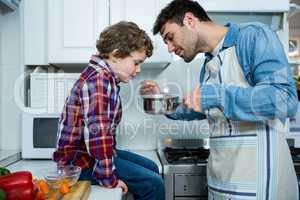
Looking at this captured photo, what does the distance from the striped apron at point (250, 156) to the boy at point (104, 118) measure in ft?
1.02

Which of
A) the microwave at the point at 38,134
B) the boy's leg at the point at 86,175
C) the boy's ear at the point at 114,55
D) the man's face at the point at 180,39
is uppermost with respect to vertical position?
the man's face at the point at 180,39

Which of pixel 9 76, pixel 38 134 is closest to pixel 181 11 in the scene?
pixel 38 134

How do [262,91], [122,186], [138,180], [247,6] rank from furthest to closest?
[247,6] → [138,180] → [122,186] → [262,91]

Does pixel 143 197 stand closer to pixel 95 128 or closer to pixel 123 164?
pixel 123 164

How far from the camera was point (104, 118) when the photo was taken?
3.64 ft

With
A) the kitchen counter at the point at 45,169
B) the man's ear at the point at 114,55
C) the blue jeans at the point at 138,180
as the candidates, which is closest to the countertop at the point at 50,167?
the kitchen counter at the point at 45,169

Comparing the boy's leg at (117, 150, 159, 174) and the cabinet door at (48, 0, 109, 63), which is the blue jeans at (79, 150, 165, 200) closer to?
the boy's leg at (117, 150, 159, 174)

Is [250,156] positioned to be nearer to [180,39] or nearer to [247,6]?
[180,39]

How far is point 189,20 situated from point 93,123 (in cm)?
47

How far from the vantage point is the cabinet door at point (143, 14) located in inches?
66.8

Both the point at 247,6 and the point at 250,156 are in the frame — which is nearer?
the point at 250,156

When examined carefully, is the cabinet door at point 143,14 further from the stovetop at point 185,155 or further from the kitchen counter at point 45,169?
the kitchen counter at point 45,169

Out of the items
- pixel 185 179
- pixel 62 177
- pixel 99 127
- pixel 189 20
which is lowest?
pixel 185 179

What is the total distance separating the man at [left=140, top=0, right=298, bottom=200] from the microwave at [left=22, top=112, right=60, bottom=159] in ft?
2.57
